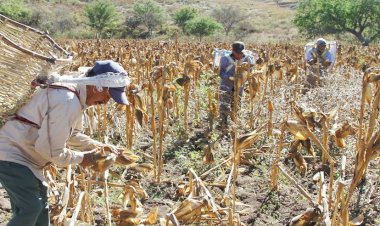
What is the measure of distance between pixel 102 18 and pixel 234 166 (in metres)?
52.7

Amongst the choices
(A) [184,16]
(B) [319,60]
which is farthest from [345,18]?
(B) [319,60]

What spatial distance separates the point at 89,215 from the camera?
330 cm

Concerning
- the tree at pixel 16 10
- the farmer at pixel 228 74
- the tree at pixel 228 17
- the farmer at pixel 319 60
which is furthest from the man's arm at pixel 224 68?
the tree at pixel 228 17

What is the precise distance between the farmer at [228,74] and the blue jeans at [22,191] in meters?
4.29

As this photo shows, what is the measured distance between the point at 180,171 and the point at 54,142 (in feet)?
9.84

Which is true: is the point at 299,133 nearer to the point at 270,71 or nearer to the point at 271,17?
the point at 270,71

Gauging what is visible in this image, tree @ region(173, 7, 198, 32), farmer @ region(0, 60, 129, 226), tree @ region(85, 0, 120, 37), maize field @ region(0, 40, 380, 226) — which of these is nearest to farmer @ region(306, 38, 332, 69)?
maize field @ region(0, 40, 380, 226)

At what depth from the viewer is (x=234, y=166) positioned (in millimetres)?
3178

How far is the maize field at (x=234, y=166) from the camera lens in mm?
2652

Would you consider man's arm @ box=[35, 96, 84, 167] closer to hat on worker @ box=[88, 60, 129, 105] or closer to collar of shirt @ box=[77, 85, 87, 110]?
collar of shirt @ box=[77, 85, 87, 110]

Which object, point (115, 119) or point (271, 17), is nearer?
point (115, 119)

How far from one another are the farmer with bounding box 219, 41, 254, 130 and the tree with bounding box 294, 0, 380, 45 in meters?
38.1

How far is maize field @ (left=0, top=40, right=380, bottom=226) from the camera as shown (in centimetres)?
265

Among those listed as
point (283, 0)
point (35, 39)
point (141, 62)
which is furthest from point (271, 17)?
point (35, 39)
